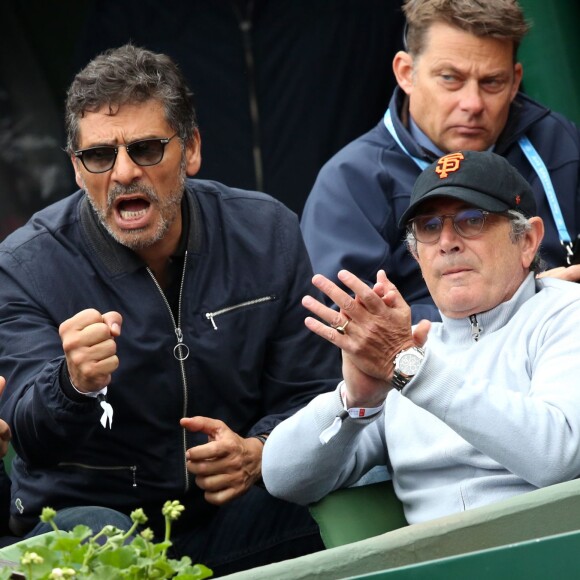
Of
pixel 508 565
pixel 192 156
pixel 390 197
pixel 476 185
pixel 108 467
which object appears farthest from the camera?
pixel 390 197

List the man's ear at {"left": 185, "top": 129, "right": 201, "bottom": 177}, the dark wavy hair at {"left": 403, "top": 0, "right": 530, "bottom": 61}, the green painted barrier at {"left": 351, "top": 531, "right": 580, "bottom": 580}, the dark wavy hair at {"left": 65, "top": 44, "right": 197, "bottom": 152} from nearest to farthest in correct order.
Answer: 1. the green painted barrier at {"left": 351, "top": 531, "right": 580, "bottom": 580}
2. the dark wavy hair at {"left": 65, "top": 44, "right": 197, "bottom": 152}
3. the man's ear at {"left": 185, "top": 129, "right": 201, "bottom": 177}
4. the dark wavy hair at {"left": 403, "top": 0, "right": 530, "bottom": 61}

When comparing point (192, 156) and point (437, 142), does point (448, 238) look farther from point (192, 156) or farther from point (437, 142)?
point (437, 142)

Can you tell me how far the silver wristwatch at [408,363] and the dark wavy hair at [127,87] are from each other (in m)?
1.16

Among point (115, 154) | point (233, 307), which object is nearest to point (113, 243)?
point (115, 154)

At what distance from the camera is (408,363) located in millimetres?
2592

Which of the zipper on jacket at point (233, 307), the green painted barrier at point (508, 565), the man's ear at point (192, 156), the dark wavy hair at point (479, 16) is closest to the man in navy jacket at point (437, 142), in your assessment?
the dark wavy hair at point (479, 16)

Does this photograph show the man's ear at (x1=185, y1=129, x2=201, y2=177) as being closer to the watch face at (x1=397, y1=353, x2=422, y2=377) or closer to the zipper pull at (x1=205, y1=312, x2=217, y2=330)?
the zipper pull at (x1=205, y1=312, x2=217, y2=330)

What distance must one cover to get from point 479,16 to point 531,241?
4.01 feet

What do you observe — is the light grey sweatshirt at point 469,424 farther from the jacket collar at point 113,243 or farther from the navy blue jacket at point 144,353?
the jacket collar at point 113,243

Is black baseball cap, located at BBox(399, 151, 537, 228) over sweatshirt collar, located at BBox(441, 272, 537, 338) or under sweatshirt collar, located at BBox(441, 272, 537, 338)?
over

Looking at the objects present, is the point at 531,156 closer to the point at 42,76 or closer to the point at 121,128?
the point at 121,128

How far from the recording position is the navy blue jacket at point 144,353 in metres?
3.30

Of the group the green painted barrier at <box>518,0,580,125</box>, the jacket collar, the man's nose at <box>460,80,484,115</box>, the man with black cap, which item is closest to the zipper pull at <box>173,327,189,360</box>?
the jacket collar

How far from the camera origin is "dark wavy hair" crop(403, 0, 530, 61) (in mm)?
3938
